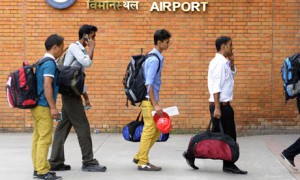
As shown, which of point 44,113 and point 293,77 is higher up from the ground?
point 293,77

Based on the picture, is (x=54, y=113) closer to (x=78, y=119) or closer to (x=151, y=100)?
(x=78, y=119)

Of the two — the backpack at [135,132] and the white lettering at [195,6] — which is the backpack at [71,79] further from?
the white lettering at [195,6]

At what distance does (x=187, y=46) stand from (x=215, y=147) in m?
3.78

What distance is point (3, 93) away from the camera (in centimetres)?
1130

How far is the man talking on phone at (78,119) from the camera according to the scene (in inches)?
312

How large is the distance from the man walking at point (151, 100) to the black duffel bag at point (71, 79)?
0.83 metres

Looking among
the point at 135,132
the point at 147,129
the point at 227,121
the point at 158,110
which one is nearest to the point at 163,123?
the point at 158,110

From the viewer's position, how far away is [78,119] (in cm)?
795

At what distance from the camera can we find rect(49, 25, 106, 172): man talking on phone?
7.92 metres

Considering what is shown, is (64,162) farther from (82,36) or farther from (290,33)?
(290,33)

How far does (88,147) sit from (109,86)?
11.0 ft

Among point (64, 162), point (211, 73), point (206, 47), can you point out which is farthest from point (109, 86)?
point (211, 73)

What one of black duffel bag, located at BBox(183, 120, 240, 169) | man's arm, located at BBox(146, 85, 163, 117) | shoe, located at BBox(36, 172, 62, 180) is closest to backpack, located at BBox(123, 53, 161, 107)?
man's arm, located at BBox(146, 85, 163, 117)

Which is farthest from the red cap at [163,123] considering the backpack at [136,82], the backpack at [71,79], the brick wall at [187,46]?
the brick wall at [187,46]
